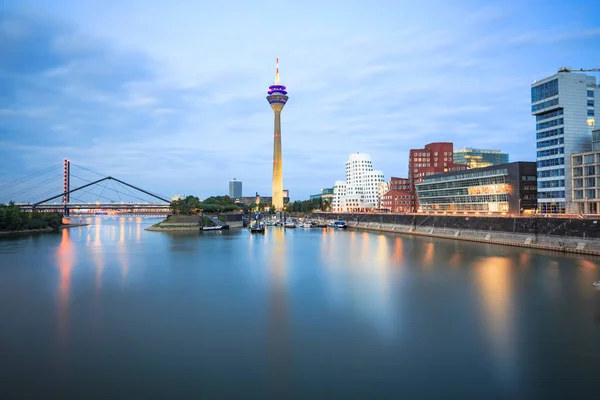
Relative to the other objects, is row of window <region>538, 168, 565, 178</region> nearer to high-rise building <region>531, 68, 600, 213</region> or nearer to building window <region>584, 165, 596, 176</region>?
high-rise building <region>531, 68, 600, 213</region>

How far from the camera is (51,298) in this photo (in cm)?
1777

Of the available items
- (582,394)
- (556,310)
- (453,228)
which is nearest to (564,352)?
(582,394)

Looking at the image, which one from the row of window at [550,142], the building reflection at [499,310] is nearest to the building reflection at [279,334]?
the building reflection at [499,310]

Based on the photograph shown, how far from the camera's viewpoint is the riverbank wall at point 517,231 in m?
27.4

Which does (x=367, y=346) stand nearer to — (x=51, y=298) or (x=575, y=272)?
(x=51, y=298)

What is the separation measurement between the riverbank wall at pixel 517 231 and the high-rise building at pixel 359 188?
5214 cm

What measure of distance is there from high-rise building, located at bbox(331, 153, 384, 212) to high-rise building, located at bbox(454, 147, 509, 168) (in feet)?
71.9

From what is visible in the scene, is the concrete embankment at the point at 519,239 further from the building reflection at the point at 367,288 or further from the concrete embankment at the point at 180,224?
the concrete embankment at the point at 180,224

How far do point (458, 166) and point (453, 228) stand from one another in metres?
43.3

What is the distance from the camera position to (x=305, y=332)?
13.1 metres

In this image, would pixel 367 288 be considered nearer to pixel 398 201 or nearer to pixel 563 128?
pixel 563 128

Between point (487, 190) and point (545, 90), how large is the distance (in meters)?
14.2

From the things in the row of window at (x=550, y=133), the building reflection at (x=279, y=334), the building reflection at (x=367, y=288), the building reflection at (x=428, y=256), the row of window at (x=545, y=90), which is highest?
the row of window at (x=545, y=90)

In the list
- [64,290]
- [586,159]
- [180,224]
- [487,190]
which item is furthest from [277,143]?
[64,290]
